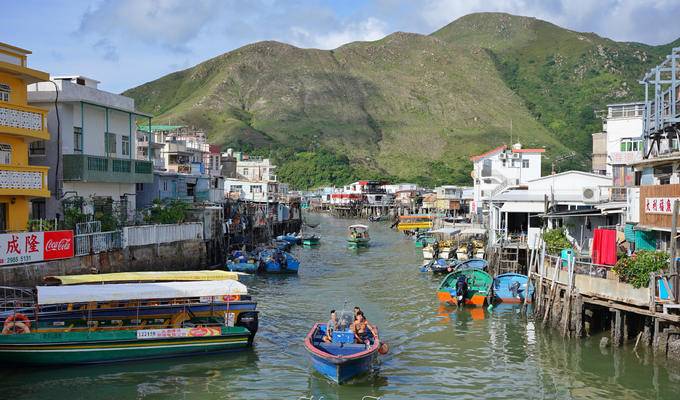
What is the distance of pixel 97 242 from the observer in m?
35.6

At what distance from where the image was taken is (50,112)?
125 feet

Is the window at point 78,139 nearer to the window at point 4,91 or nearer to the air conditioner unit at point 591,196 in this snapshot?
the window at point 4,91

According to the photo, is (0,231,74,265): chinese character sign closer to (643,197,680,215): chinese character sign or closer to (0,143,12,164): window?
(0,143,12,164): window

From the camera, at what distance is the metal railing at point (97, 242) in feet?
112

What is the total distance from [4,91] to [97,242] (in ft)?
29.5

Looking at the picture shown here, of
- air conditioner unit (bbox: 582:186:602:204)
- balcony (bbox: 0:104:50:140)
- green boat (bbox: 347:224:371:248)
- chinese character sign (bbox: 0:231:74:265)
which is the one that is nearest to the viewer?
chinese character sign (bbox: 0:231:74:265)

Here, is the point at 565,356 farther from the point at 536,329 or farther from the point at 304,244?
the point at 304,244

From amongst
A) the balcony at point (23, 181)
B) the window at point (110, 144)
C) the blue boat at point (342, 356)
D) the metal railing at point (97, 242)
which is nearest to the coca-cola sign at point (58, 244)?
the metal railing at point (97, 242)

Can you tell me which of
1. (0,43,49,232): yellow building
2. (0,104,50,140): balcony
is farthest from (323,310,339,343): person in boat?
(0,104,50,140): balcony

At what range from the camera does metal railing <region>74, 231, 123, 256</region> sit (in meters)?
34.0

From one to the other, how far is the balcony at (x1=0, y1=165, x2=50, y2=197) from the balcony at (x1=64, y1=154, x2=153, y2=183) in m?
5.84

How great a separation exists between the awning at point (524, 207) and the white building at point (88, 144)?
25747 millimetres

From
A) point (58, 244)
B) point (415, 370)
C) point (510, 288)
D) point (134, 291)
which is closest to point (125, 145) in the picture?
point (58, 244)

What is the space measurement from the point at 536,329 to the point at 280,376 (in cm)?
1341
